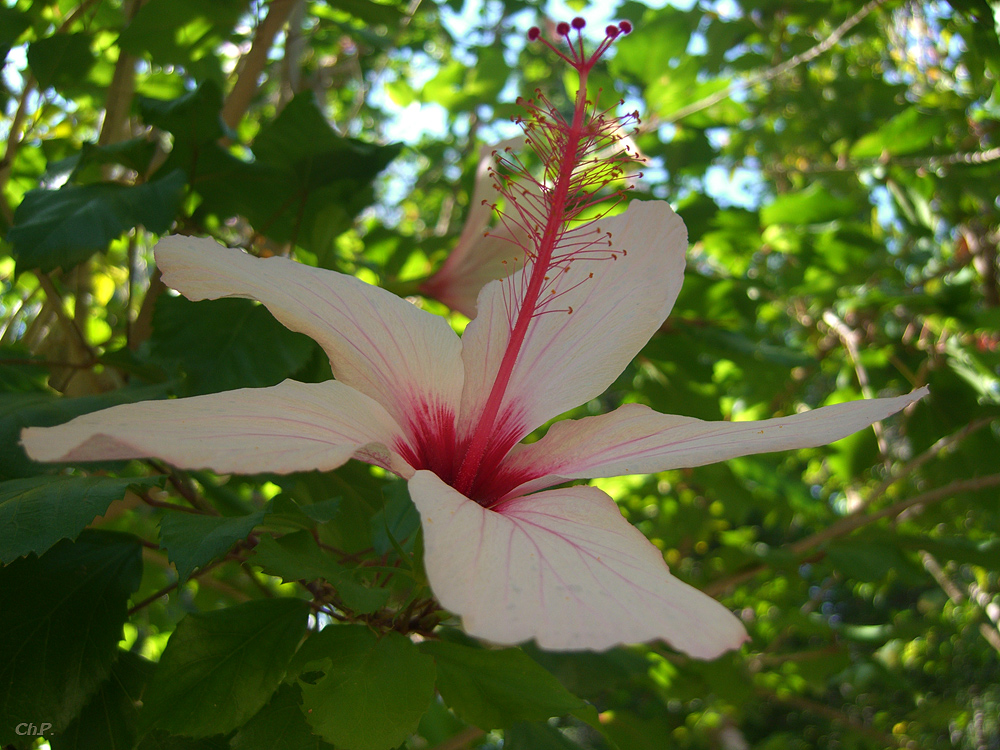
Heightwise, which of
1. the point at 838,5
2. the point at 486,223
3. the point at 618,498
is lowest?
the point at 618,498

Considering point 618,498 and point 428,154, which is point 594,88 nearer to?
point 428,154

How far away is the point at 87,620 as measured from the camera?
2.55 ft

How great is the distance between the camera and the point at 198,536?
648 millimetres

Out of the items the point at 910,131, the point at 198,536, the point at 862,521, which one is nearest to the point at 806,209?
the point at 910,131

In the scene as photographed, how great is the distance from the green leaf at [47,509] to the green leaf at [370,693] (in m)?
0.23

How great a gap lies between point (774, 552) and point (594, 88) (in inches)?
45.5

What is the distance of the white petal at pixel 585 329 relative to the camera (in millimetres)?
733

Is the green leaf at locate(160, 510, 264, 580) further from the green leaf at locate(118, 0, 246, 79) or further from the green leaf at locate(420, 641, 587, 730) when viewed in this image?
the green leaf at locate(118, 0, 246, 79)

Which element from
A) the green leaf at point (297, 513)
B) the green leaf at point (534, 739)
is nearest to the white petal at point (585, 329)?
the green leaf at point (297, 513)

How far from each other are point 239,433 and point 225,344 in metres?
0.48

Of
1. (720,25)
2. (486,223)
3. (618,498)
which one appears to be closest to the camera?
(486,223)

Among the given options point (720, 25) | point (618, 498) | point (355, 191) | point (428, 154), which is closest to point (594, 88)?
point (720, 25)

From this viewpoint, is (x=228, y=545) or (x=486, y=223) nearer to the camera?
(x=228, y=545)

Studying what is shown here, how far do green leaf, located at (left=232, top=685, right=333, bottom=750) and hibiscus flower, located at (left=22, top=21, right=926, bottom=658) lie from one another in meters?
0.26
